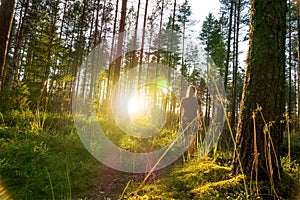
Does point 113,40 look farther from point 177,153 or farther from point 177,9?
point 177,153

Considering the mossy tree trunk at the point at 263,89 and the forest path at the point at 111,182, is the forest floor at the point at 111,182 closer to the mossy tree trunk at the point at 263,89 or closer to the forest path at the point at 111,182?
the forest path at the point at 111,182

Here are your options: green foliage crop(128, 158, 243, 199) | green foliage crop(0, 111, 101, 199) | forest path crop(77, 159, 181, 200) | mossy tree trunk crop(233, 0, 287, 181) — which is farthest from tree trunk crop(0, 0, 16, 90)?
mossy tree trunk crop(233, 0, 287, 181)

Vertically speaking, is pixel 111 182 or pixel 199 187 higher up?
pixel 199 187

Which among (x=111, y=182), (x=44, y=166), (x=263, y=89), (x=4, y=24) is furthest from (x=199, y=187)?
(x=4, y=24)

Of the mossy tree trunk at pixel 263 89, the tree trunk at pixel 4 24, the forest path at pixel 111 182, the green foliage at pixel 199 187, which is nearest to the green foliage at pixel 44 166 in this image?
the forest path at pixel 111 182

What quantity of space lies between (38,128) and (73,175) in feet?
6.72

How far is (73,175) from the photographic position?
184 inches

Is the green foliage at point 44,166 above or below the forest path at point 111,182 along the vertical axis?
above

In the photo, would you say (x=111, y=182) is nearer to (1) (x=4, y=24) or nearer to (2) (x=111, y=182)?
(2) (x=111, y=182)

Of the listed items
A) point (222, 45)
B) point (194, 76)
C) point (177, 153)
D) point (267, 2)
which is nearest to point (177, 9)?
point (222, 45)

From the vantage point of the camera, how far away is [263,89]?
323 cm

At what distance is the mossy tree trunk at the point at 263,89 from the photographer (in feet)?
10.3

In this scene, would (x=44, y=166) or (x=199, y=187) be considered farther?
(x=199, y=187)

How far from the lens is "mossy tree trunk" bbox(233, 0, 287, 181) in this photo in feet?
10.3
